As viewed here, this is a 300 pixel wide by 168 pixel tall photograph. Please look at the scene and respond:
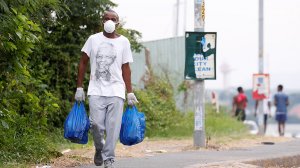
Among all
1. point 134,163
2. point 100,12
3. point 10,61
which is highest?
point 100,12

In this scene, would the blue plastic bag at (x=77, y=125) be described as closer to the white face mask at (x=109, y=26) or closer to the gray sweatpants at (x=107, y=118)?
the gray sweatpants at (x=107, y=118)

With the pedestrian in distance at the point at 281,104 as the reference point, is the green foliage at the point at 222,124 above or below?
below

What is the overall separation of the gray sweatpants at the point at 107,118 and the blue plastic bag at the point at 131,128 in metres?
0.13

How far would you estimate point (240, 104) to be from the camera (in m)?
24.5

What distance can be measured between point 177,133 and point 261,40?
16.3 feet

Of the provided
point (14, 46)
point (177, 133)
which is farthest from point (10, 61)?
point (177, 133)

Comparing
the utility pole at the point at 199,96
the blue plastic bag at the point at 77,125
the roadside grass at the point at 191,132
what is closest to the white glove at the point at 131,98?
the blue plastic bag at the point at 77,125

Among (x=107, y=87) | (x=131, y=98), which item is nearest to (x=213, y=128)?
(x=131, y=98)

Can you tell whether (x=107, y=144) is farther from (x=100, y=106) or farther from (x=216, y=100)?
(x=216, y=100)

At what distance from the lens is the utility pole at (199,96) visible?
12172 mm

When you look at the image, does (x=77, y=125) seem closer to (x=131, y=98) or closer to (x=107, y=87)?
(x=107, y=87)

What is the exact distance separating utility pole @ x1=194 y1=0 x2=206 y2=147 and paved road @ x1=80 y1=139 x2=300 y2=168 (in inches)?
20.9

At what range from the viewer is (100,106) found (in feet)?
→ 26.4

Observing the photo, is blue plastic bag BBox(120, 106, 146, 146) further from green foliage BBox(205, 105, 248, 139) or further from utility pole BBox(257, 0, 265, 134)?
utility pole BBox(257, 0, 265, 134)
